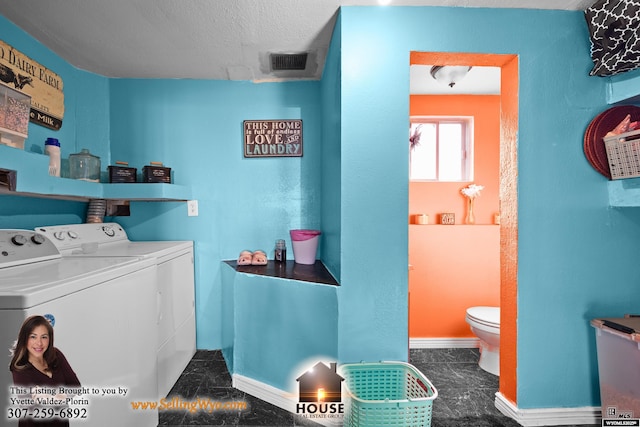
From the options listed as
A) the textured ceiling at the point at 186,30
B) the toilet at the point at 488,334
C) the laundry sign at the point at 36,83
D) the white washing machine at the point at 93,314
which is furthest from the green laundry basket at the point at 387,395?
the laundry sign at the point at 36,83

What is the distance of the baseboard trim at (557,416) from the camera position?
171cm

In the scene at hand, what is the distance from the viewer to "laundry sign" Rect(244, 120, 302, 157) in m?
2.56

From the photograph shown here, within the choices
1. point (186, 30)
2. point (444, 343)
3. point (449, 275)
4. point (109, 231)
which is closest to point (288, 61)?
point (186, 30)

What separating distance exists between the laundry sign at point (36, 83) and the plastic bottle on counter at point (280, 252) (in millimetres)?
1720

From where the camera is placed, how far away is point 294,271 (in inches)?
80.7

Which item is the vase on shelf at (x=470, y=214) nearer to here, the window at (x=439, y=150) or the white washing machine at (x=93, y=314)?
the window at (x=439, y=150)

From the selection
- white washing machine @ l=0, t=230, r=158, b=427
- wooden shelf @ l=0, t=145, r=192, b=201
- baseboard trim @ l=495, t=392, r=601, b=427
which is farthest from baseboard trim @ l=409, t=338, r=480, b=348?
wooden shelf @ l=0, t=145, r=192, b=201

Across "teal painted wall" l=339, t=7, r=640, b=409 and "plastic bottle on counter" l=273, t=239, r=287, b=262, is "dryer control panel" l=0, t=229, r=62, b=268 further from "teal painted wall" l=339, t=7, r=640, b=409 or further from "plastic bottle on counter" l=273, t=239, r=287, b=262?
"teal painted wall" l=339, t=7, r=640, b=409

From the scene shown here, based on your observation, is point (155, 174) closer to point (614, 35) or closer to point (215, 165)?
point (215, 165)

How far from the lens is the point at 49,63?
6.89ft

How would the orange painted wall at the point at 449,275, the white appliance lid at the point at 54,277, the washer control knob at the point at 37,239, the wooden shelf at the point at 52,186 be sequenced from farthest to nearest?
the orange painted wall at the point at 449,275
the washer control knob at the point at 37,239
the wooden shelf at the point at 52,186
the white appliance lid at the point at 54,277

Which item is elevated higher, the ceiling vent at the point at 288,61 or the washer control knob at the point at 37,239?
the ceiling vent at the point at 288,61

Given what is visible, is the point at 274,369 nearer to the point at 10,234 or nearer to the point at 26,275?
the point at 26,275

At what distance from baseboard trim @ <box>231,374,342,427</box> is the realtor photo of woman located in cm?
110
